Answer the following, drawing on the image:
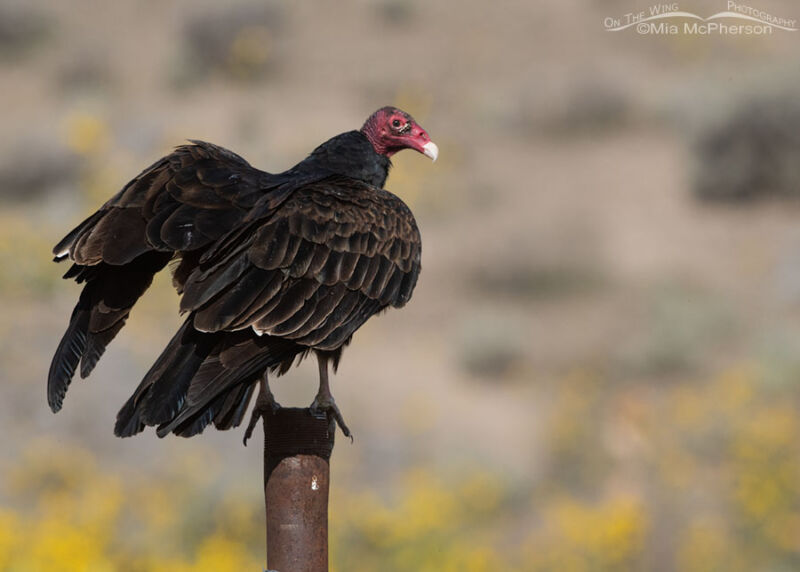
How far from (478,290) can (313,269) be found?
1267 centimetres

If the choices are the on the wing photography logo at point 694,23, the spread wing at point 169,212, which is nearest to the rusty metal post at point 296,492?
the spread wing at point 169,212

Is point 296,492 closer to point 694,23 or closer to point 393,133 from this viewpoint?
point 393,133

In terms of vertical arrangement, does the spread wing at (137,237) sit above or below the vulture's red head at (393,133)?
below

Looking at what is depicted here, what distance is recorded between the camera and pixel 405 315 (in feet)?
51.1

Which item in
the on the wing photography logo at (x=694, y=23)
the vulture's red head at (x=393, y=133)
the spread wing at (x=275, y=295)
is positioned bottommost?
the spread wing at (x=275, y=295)

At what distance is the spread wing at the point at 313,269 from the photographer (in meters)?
3.70

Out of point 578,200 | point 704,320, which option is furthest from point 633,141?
point 704,320

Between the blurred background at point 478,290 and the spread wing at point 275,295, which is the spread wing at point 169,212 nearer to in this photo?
the spread wing at point 275,295

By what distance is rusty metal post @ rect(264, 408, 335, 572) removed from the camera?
368 cm

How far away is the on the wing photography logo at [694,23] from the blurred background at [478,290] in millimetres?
354

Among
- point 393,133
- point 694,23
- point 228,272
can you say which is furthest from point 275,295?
point 694,23

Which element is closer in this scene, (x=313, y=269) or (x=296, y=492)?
(x=296, y=492)

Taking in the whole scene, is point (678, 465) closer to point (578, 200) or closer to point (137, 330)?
Result: point (137, 330)

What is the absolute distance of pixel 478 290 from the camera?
16562 millimetres
